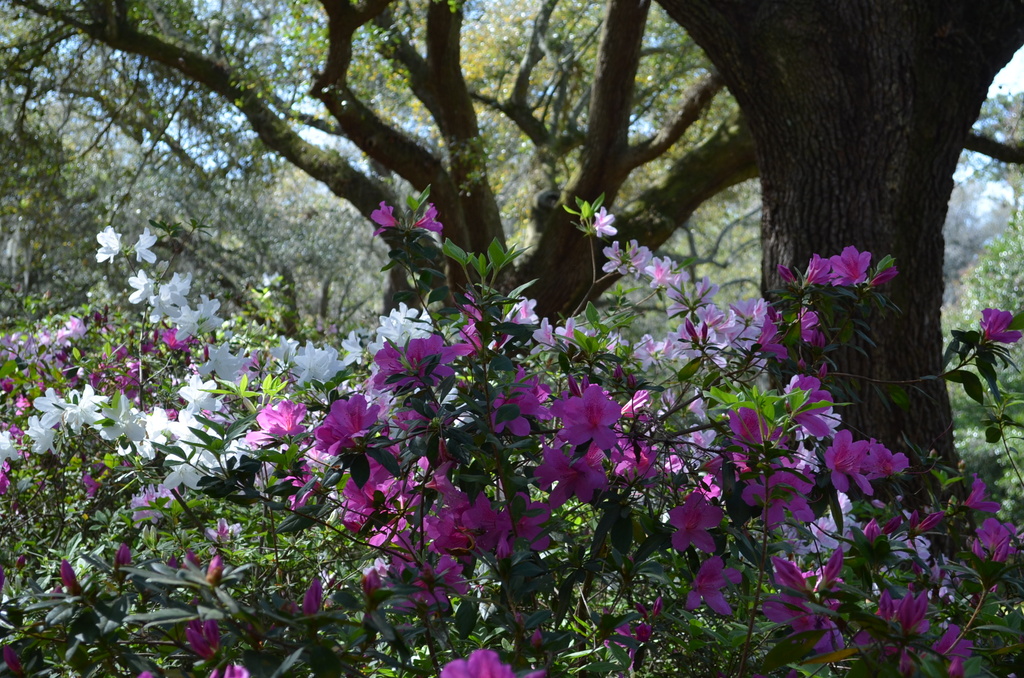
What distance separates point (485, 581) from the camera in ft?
4.14

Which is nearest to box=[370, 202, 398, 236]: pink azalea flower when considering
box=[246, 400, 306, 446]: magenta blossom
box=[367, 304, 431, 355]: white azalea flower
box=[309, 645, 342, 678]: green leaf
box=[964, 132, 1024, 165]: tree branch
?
box=[367, 304, 431, 355]: white azalea flower

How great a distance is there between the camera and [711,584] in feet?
3.77

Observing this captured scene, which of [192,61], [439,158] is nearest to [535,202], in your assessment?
[439,158]

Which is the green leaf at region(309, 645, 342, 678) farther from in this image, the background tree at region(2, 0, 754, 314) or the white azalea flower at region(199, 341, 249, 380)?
the background tree at region(2, 0, 754, 314)

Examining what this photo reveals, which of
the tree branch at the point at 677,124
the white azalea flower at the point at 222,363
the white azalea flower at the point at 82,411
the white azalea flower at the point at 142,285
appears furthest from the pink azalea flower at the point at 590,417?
the tree branch at the point at 677,124

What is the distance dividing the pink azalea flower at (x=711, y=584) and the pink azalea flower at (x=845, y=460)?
0.72 feet

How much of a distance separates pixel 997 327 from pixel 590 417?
31.3 inches

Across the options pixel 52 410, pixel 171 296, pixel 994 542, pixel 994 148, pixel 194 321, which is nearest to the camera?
pixel 994 542

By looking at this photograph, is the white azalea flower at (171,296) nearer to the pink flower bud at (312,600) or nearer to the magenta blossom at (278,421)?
the magenta blossom at (278,421)

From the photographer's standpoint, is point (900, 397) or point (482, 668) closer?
point (482, 668)

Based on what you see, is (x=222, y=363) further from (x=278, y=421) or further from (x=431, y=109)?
(x=431, y=109)

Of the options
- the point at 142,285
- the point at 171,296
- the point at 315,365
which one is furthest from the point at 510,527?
the point at 142,285

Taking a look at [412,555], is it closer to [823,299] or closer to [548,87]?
[823,299]

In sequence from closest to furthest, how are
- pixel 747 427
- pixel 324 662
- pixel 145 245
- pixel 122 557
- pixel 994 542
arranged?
1. pixel 324 662
2. pixel 122 557
3. pixel 747 427
4. pixel 994 542
5. pixel 145 245
